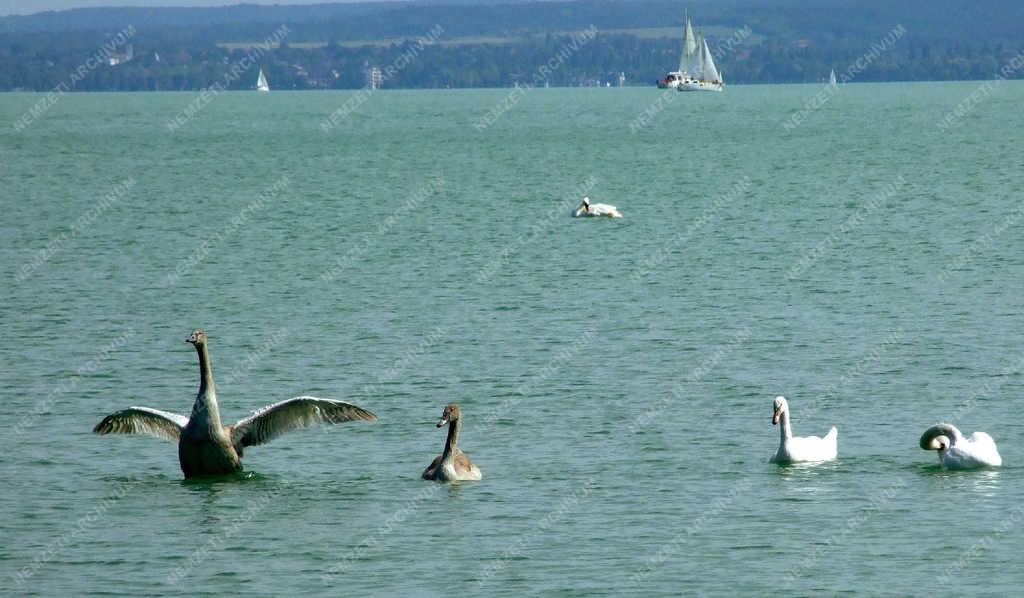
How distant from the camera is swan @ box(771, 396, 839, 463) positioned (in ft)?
81.9

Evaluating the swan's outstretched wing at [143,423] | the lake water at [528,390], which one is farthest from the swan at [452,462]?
the swan's outstretched wing at [143,423]

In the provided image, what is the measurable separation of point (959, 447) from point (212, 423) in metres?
9.97

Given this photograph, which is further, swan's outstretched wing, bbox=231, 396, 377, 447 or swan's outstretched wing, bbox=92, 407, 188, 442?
swan's outstretched wing, bbox=92, 407, 188, 442

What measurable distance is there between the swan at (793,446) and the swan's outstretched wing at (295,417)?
5.58 m

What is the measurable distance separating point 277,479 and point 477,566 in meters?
5.31

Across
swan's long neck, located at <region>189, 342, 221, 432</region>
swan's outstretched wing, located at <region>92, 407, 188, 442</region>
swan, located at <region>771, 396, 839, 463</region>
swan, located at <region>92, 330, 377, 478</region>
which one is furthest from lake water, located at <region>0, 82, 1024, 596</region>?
swan's long neck, located at <region>189, 342, 221, 432</region>

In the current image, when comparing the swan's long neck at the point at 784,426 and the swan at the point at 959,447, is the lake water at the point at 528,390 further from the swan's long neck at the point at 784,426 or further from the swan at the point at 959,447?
the swan's long neck at the point at 784,426

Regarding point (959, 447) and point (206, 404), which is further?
point (959, 447)

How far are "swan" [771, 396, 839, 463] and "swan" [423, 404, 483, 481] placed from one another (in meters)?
4.24

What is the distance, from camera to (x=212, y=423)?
79.6 ft

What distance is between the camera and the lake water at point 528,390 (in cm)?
2092

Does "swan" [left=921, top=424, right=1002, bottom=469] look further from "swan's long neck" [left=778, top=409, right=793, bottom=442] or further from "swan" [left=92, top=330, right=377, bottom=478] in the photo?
"swan" [left=92, top=330, right=377, bottom=478]

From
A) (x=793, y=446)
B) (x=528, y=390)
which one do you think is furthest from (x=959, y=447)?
(x=528, y=390)

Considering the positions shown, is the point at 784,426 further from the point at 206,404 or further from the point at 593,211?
the point at 593,211
